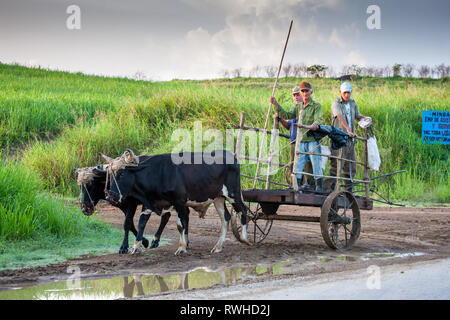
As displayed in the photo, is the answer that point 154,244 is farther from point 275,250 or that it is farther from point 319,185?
point 319,185

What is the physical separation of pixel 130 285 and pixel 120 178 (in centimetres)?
200

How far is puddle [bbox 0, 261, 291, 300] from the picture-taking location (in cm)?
625

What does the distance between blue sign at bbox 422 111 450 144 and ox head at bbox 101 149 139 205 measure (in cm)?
1303

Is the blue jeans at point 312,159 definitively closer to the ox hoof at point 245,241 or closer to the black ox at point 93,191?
the ox hoof at point 245,241

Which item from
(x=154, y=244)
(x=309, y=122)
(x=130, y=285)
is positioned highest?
(x=309, y=122)

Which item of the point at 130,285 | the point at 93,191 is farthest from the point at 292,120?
the point at 130,285

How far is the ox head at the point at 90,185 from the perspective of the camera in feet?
27.3

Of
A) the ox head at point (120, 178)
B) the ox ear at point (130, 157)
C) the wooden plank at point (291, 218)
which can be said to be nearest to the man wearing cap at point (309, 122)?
the wooden plank at point (291, 218)

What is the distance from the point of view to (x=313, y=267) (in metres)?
7.61

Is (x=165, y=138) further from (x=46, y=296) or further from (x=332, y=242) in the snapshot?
(x=46, y=296)

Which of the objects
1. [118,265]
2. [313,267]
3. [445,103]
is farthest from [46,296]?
[445,103]

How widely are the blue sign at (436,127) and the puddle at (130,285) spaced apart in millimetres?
13317

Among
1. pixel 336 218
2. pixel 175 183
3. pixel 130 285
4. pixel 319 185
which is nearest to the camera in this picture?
pixel 130 285

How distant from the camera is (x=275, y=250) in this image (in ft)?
29.7
